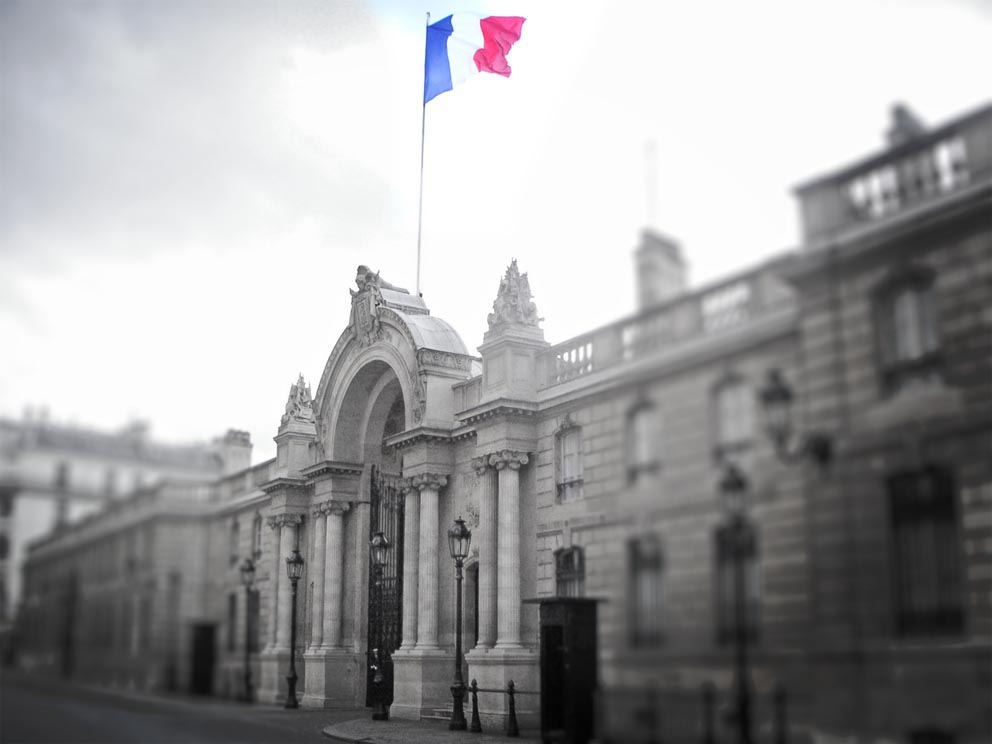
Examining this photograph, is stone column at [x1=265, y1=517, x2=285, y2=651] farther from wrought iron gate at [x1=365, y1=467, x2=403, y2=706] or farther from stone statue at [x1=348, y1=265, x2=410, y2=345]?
wrought iron gate at [x1=365, y1=467, x2=403, y2=706]

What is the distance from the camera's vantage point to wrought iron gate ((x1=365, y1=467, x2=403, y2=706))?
23.9m

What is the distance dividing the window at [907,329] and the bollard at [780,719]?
272cm

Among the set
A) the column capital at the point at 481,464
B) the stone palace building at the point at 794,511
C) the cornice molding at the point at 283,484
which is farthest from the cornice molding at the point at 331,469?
the stone palace building at the point at 794,511

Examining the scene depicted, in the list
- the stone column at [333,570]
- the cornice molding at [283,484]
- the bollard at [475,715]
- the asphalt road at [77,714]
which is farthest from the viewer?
the bollard at [475,715]

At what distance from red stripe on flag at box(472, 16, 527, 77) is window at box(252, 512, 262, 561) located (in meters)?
7.91

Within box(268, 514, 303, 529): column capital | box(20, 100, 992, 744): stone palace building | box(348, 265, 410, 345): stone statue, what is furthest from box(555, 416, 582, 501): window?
box(20, 100, 992, 744): stone palace building

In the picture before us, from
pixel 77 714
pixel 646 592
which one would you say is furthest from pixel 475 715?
pixel 77 714

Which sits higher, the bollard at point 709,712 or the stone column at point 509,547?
the stone column at point 509,547

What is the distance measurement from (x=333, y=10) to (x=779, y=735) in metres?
11.6

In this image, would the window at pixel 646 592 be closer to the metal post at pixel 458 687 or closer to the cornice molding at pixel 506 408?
the metal post at pixel 458 687

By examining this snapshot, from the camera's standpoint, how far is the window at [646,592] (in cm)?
1059

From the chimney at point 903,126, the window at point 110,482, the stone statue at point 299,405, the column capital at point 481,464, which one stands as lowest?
the window at point 110,482

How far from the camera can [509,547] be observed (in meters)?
22.9

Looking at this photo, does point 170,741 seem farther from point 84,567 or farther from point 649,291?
point 649,291
